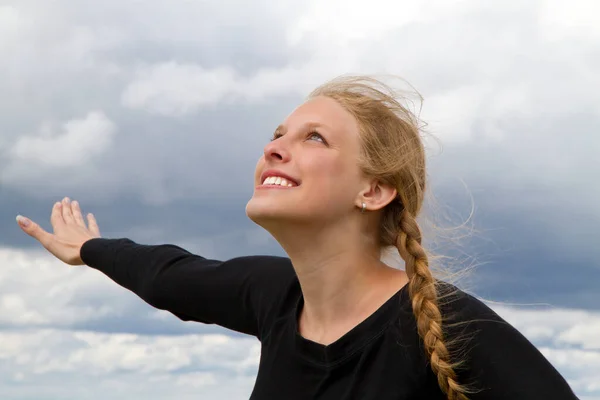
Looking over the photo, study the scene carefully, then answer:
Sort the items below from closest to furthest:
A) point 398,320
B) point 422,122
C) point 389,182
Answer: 1. point 398,320
2. point 389,182
3. point 422,122

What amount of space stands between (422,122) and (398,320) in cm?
112

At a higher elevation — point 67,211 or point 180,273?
point 67,211

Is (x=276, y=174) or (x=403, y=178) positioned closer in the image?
(x=276, y=174)

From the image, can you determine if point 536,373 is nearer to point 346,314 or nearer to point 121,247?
point 346,314

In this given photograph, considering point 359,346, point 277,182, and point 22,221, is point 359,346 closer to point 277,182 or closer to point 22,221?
point 277,182

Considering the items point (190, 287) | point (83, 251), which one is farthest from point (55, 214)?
point (190, 287)

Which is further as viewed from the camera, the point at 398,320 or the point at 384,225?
the point at 384,225

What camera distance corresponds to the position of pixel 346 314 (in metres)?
3.42

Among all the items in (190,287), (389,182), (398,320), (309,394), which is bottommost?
(309,394)

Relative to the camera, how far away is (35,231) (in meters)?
4.94

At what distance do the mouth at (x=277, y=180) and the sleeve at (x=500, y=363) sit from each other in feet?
2.96

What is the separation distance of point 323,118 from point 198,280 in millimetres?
1356

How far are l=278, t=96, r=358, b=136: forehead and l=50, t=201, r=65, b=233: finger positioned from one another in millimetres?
2114

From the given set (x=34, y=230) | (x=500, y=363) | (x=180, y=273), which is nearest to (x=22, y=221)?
(x=34, y=230)
